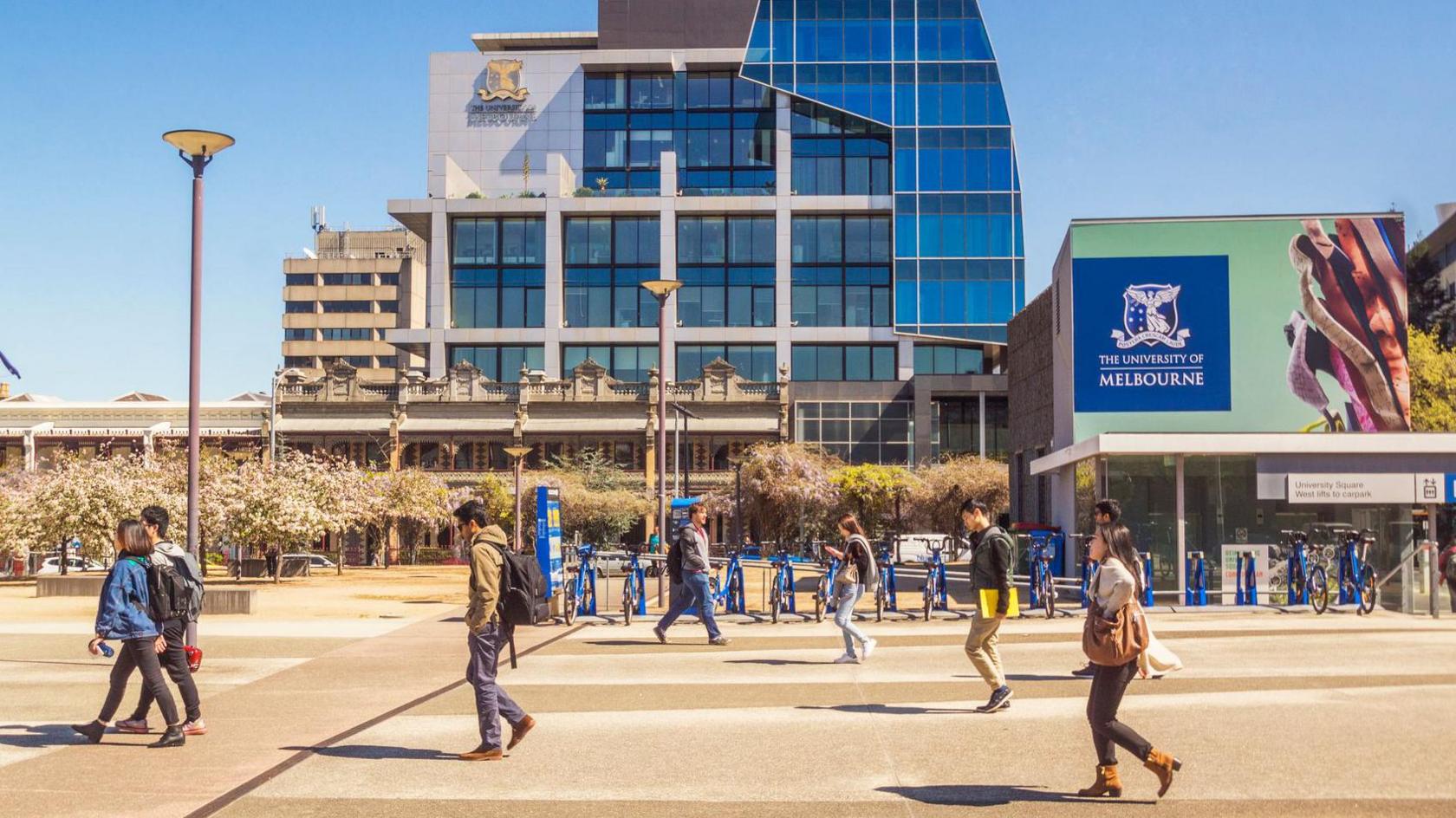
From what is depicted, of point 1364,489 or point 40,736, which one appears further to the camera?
point 1364,489

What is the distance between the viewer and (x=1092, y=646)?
366 inches

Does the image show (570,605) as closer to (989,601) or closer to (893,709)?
(893,709)

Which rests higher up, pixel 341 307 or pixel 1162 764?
pixel 341 307

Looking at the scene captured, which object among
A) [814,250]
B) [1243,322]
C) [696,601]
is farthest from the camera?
[814,250]

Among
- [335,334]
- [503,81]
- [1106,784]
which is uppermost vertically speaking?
[503,81]

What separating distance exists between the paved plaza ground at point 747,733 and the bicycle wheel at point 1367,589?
451 cm

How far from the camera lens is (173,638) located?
38.0 feet

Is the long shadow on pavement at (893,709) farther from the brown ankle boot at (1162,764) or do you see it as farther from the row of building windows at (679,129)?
the row of building windows at (679,129)

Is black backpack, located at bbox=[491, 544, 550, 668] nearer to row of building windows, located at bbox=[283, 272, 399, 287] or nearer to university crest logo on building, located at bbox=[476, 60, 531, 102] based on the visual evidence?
university crest logo on building, located at bbox=[476, 60, 531, 102]

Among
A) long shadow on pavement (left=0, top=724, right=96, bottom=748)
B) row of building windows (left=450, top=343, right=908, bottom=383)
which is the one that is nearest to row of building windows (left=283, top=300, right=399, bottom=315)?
row of building windows (left=450, top=343, right=908, bottom=383)

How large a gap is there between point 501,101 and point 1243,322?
67056 millimetres

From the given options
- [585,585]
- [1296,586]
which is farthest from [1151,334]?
[585,585]

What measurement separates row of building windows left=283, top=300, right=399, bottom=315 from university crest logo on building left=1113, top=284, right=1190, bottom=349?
100m

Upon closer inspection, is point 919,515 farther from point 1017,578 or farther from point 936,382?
point 1017,578
